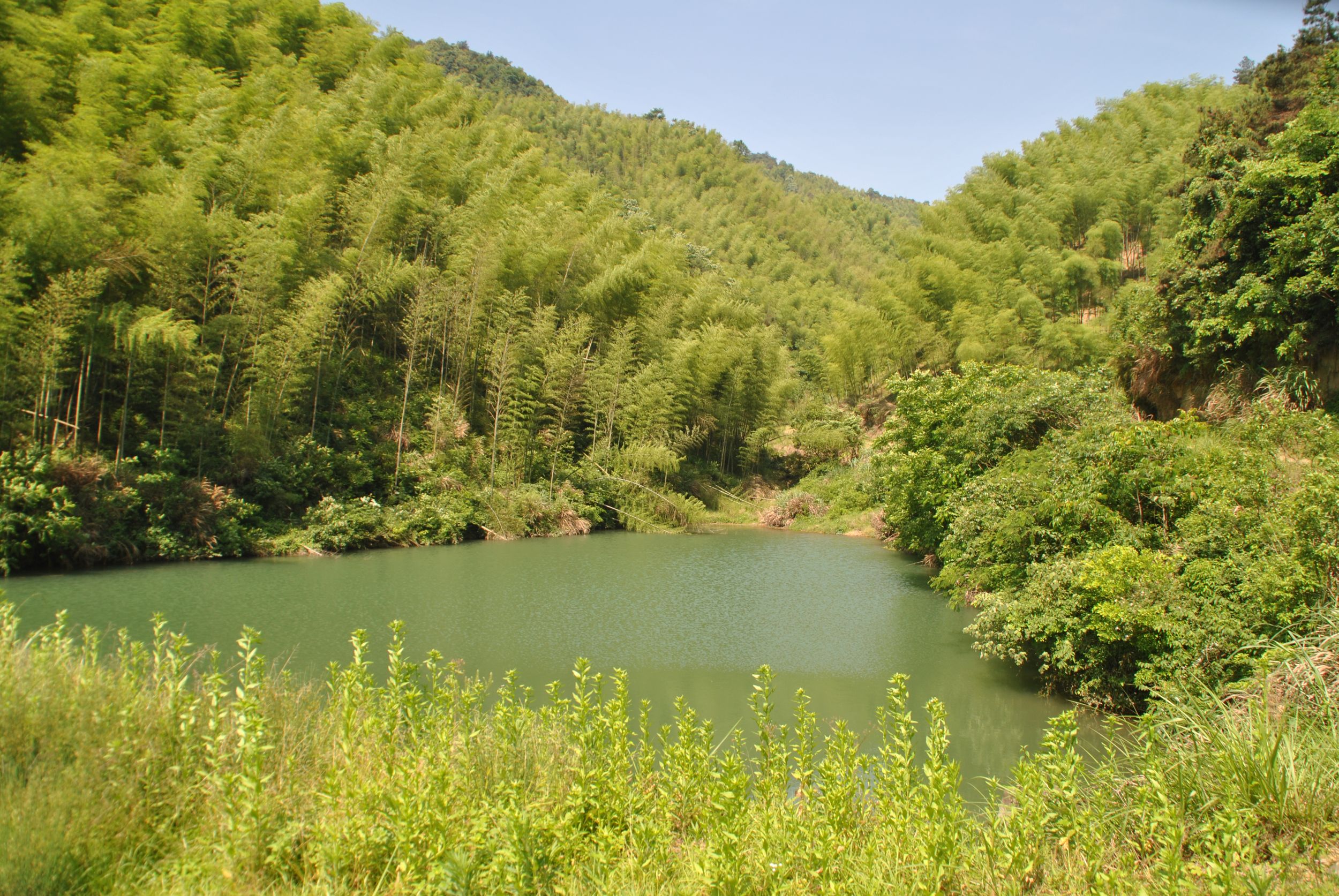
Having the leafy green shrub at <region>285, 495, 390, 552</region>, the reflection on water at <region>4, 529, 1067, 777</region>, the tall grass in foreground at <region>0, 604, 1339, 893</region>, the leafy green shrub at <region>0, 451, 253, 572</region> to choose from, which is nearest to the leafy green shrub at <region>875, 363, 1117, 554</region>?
the reflection on water at <region>4, 529, 1067, 777</region>

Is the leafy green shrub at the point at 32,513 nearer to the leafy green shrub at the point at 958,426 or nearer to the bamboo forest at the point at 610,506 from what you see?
the bamboo forest at the point at 610,506

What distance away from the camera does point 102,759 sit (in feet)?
9.71

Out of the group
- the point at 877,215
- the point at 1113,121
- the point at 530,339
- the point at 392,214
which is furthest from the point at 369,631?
the point at 877,215

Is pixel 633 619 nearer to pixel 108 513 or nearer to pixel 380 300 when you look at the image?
pixel 108 513

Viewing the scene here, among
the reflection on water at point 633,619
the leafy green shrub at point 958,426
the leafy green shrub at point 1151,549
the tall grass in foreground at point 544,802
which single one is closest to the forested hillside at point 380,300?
the reflection on water at point 633,619

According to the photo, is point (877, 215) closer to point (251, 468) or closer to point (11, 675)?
point (251, 468)

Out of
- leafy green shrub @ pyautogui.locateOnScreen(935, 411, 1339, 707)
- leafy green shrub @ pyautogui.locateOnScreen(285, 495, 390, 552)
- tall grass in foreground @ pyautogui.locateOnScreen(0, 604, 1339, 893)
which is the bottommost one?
leafy green shrub @ pyautogui.locateOnScreen(285, 495, 390, 552)

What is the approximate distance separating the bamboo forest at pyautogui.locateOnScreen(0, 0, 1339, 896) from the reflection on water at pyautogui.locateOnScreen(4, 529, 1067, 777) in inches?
4.0

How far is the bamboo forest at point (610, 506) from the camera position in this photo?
2926 millimetres

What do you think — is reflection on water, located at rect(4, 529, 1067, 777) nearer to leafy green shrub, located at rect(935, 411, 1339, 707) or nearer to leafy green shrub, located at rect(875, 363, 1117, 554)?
leafy green shrub, located at rect(935, 411, 1339, 707)

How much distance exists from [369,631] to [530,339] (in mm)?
11191

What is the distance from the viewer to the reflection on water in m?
6.73

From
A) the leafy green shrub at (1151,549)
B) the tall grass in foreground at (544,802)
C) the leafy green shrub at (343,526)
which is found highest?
the leafy green shrub at (1151,549)

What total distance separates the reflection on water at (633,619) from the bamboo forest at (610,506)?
0.33 feet
